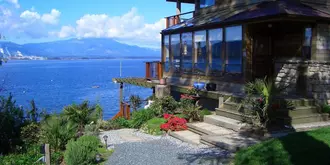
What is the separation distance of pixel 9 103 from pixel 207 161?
23.3 ft

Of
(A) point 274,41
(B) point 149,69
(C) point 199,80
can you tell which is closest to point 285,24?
(A) point 274,41

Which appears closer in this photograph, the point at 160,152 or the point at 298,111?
the point at 160,152

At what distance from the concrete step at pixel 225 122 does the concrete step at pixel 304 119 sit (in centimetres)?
128

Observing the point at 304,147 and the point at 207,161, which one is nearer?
the point at 304,147

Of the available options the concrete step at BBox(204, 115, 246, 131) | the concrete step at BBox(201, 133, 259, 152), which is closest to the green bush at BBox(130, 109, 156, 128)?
the concrete step at BBox(204, 115, 246, 131)

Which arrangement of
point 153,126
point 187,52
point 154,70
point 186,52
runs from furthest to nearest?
point 154,70 → point 186,52 → point 187,52 → point 153,126

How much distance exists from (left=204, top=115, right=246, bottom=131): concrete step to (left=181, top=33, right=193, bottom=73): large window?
22.1 feet

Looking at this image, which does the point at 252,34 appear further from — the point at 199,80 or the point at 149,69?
the point at 149,69

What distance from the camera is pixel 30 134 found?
11.1 metres

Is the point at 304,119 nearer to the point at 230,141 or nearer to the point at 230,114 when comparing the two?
the point at 230,114

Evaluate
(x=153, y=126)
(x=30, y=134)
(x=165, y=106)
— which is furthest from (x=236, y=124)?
(x=30, y=134)

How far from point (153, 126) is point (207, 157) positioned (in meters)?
4.23

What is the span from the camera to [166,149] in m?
9.55

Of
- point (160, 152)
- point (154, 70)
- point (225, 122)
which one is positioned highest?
point (154, 70)
